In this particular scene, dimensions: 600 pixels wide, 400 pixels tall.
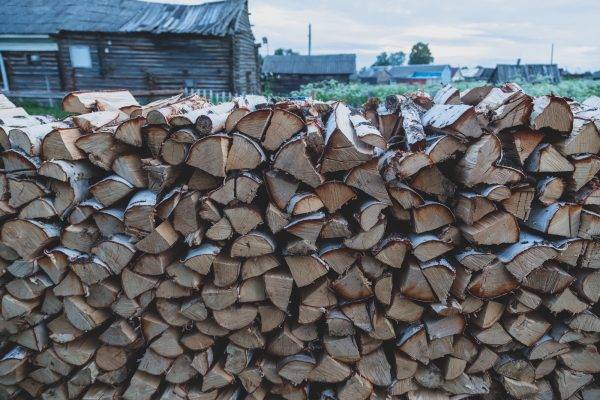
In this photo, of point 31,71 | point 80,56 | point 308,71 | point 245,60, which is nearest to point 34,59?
point 31,71

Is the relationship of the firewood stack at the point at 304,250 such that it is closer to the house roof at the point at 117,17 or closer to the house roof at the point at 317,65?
the house roof at the point at 117,17

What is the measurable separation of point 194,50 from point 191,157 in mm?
15237

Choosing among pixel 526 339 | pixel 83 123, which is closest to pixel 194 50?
pixel 83 123

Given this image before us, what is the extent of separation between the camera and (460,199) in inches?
80.7

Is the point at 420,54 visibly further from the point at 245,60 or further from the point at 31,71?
the point at 31,71

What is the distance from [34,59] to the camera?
56.7 ft

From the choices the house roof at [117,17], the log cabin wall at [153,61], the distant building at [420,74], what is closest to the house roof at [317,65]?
the house roof at [117,17]

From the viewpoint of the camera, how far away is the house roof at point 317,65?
89.7ft

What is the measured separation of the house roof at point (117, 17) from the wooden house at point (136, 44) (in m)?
0.04

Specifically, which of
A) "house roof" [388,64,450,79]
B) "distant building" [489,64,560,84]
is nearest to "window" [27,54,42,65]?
"distant building" [489,64,560,84]

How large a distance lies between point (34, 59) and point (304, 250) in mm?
20100

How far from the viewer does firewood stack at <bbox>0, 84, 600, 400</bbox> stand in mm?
1968

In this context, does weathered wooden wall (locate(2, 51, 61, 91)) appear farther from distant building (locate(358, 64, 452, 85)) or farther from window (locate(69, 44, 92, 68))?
distant building (locate(358, 64, 452, 85))

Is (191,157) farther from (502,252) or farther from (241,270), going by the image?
(502,252)
